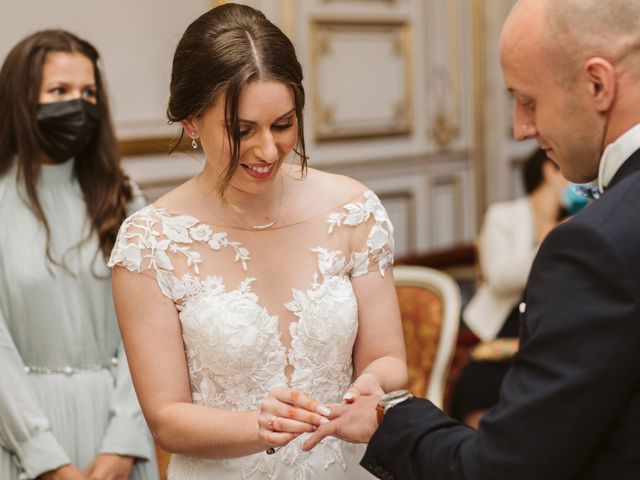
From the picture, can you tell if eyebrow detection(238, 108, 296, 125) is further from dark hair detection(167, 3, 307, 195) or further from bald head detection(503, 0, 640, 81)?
bald head detection(503, 0, 640, 81)

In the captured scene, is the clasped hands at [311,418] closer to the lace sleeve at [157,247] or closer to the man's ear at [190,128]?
the lace sleeve at [157,247]

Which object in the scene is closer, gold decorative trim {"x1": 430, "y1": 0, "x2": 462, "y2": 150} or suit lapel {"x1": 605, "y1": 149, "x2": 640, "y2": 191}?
suit lapel {"x1": 605, "y1": 149, "x2": 640, "y2": 191}

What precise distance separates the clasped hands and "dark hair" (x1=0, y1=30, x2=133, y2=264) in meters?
0.95

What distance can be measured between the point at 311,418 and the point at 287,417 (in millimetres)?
47

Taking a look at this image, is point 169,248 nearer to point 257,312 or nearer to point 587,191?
point 257,312

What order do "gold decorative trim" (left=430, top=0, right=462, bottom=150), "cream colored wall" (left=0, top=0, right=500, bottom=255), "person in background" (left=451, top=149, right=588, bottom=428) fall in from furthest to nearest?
"gold decorative trim" (left=430, top=0, right=462, bottom=150), "person in background" (left=451, top=149, right=588, bottom=428), "cream colored wall" (left=0, top=0, right=500, bottom=255)

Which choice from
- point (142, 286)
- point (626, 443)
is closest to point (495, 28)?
point (142, 286)

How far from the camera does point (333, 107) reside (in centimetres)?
515

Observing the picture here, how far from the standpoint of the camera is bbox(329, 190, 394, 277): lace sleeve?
2174mm

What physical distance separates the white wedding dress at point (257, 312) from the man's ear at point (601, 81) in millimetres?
789

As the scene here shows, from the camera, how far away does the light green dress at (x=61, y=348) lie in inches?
98.4

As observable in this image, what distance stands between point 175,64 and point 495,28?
13.7 ft

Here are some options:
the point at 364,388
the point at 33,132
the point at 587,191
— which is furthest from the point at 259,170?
the point at 33,132

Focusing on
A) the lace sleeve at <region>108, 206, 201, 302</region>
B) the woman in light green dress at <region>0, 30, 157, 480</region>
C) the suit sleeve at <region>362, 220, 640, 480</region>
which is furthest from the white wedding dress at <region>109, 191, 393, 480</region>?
the suit sleeve at <region>362, 220, 640, 480</region>
